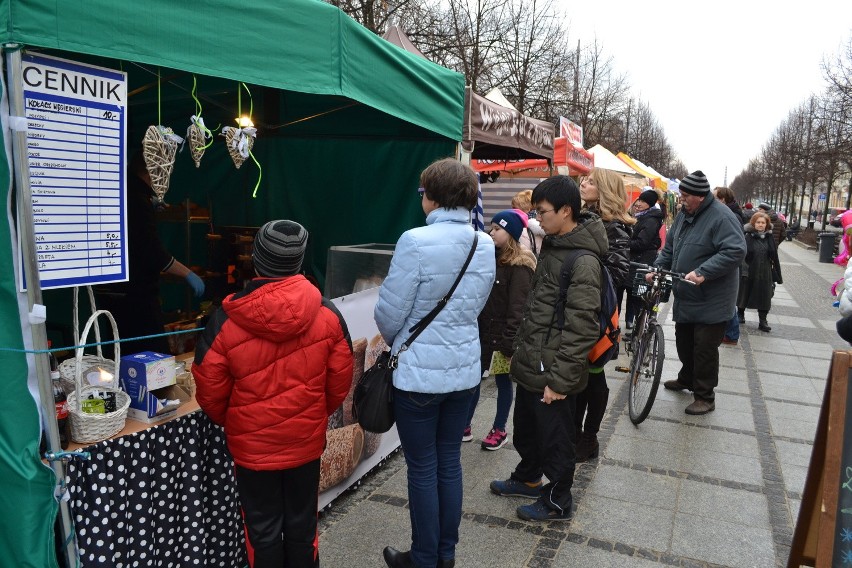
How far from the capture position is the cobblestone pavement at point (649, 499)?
9.97 feet

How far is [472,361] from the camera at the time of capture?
2619 mm

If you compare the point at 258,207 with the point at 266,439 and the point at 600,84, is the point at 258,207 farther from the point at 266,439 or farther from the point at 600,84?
the point at 600,84

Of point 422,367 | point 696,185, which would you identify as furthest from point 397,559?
point 696,185

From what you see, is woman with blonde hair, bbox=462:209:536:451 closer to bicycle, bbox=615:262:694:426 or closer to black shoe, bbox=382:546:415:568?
black shoe, bbox=382:546:415:568

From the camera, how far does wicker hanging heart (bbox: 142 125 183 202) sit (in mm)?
2410

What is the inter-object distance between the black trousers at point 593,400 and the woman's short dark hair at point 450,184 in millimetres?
1667

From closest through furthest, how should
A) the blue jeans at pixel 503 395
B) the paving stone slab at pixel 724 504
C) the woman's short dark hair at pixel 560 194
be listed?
the woman's short dark hair at pixel 560 194, the paving stone slab at pixel 724 504, the blue jeans at pixel 503 395

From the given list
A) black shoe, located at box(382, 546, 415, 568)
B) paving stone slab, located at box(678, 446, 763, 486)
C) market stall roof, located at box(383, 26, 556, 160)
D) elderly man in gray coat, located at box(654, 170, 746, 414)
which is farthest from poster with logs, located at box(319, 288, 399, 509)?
elderly man in gray coat, located at box(654, 170, 746, 414)

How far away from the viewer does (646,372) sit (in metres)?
4.86

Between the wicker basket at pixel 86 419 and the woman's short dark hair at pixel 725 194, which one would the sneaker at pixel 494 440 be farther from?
the woman's short dark hair at pixel 725 194

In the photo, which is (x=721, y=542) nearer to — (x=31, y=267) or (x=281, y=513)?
(x=281, y=513)

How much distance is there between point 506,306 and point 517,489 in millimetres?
1120

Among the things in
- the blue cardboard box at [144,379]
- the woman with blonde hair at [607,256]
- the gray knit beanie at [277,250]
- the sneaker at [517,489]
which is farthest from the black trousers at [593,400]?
the blue cardboard box at [144,379]

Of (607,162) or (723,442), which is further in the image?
(607,162)
